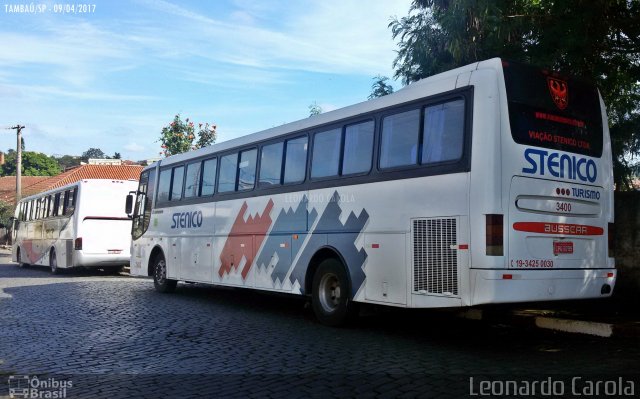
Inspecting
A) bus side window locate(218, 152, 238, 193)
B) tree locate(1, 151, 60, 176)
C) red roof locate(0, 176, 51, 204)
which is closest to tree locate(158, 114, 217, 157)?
bus side window locate(218, 152, 238, 193)

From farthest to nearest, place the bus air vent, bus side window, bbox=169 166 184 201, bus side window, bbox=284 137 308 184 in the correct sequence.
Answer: bus side window, bbox=169 166 184 201 < bus side window, bbox=284 137 308 184 < the bus air vent

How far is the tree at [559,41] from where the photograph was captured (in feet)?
31.9

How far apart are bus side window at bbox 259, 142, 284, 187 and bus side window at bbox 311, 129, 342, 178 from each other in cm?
104

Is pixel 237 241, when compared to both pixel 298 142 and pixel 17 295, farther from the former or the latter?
pixel 17 295

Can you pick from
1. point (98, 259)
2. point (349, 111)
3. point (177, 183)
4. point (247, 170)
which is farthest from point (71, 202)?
point (349, 111)

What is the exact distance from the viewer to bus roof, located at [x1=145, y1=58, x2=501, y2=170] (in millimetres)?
7793

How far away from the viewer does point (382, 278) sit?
8.38 m

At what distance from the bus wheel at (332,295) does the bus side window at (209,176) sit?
431cm

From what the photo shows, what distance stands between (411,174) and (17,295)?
34.8ft

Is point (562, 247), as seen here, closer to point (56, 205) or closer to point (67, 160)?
point (56, 205)

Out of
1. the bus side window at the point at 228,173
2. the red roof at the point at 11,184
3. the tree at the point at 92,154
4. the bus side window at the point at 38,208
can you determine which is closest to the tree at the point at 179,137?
the bus side window at the point at 38,208

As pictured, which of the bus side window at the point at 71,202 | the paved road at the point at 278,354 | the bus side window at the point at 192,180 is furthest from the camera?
the bus side window at the point at 71,202
